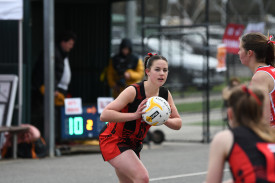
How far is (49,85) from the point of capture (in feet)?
38.7

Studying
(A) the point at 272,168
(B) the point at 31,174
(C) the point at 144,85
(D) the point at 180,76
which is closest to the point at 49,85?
(B) the point at 31,174

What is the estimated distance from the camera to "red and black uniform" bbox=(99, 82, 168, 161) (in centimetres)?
612

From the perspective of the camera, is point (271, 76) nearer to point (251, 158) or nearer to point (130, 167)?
point (130, 167)

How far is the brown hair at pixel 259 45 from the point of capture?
225 inches

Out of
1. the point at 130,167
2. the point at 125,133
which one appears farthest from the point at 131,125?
the point at 130,167

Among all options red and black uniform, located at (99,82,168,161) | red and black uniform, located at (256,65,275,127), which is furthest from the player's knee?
red and black uniform, located at (256,65,275,127)

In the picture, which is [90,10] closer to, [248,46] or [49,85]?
[49,85]

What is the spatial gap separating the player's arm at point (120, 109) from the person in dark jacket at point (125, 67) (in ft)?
22.8

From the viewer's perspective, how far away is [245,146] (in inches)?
146

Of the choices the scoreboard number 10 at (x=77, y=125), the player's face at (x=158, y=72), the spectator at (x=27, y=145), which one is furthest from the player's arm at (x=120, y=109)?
the scoreboard number 10 at (x=77, y=125)

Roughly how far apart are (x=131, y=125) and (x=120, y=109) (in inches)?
10.1

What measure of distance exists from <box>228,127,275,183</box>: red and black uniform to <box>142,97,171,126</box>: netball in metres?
2.02

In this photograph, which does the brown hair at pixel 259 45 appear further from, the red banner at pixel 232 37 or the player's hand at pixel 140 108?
the red banner at pixel 232 37

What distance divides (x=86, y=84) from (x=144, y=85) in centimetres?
859
